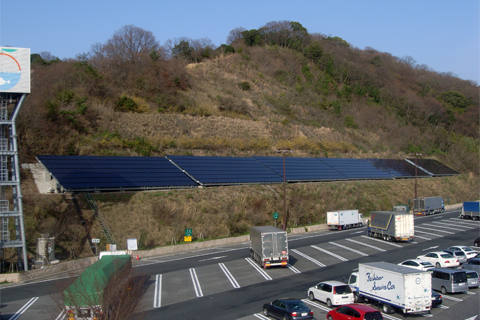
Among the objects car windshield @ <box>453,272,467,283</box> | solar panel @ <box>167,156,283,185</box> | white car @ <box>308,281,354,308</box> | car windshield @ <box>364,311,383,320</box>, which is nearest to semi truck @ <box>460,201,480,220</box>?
solar panel @ <box>167,156,283,185</box>

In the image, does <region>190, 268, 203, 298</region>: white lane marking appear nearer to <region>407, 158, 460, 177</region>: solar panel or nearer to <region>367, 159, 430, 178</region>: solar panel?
<region>367, 159, 430, 178</region>: solar panel

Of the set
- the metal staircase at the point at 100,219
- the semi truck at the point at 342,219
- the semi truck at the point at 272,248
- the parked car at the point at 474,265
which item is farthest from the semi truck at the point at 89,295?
the semi truck at the point at 342,219

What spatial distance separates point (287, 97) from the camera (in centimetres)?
9819

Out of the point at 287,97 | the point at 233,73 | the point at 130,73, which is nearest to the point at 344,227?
the point at 130,73

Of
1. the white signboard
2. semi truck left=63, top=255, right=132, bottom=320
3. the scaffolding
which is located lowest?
the white signboard

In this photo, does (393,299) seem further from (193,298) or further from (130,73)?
(130,73)

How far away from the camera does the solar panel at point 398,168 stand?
6962 centimetres

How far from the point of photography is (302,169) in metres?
56.9

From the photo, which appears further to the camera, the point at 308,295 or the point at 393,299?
the point at 308,295

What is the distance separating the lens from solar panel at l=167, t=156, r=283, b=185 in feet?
152

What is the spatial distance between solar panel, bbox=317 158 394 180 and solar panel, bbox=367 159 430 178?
2.21 m

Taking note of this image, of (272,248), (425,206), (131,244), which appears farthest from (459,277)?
(425,206)

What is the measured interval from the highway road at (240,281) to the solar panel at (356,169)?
21.6m

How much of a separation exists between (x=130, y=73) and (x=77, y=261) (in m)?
51.5
